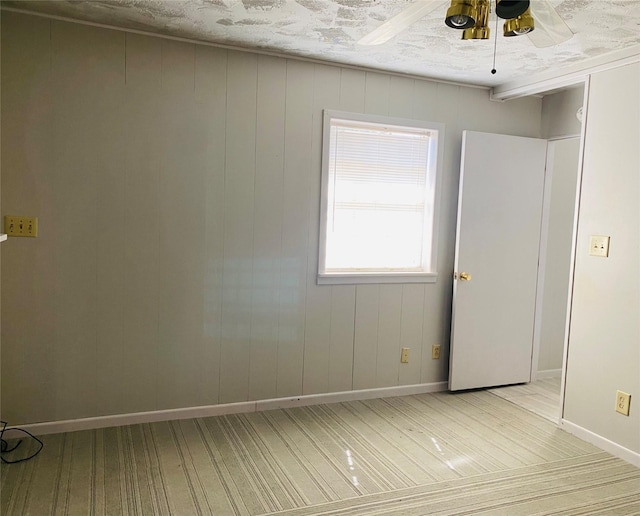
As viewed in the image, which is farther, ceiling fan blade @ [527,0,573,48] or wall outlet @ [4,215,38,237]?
wall outlet @ [4,215,38,237]

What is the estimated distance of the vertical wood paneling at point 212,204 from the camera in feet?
10.4

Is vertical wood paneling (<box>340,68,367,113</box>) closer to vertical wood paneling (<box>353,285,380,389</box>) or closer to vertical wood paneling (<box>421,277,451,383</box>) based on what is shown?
vertical wood paneling (<box>353,285,380,389</box>)

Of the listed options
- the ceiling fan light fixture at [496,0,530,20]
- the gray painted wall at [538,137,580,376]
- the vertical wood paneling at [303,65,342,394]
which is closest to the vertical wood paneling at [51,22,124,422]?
the vertical wood paneling at [303,65,342,394]

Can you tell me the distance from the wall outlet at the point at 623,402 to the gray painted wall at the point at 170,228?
4.86ft

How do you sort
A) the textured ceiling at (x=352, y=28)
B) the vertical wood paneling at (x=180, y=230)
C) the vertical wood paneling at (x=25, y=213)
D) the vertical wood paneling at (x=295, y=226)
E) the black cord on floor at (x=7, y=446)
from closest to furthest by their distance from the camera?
the textured ceiling at (x=352, y=28), the black cord on floor at (x=7, y=446), the vertical wood paneling at (x=25, y=213), the vertical wood paneling at (x=180, y=230), the vertical wood paneling at (x=295, y=226)

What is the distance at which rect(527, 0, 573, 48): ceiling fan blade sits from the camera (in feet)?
6.02

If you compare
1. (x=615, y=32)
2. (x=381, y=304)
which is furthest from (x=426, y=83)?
(x=381, y=304)

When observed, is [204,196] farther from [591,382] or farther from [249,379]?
[591,382]

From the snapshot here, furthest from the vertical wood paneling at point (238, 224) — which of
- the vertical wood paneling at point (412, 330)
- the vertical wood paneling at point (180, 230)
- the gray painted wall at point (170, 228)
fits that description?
the vertical wood paneling at point (412, 330)

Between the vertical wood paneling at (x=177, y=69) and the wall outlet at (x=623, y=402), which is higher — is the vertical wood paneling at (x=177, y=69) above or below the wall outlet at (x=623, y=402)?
above

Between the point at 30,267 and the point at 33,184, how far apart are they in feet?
1.52

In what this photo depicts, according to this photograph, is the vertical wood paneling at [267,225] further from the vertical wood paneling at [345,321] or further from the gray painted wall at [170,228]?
the vertical wood paneling at [345,321]

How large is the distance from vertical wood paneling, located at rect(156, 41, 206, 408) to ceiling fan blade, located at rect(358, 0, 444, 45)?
135 centimetres

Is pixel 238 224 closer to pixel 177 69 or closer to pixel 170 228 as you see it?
pixel 170 228
